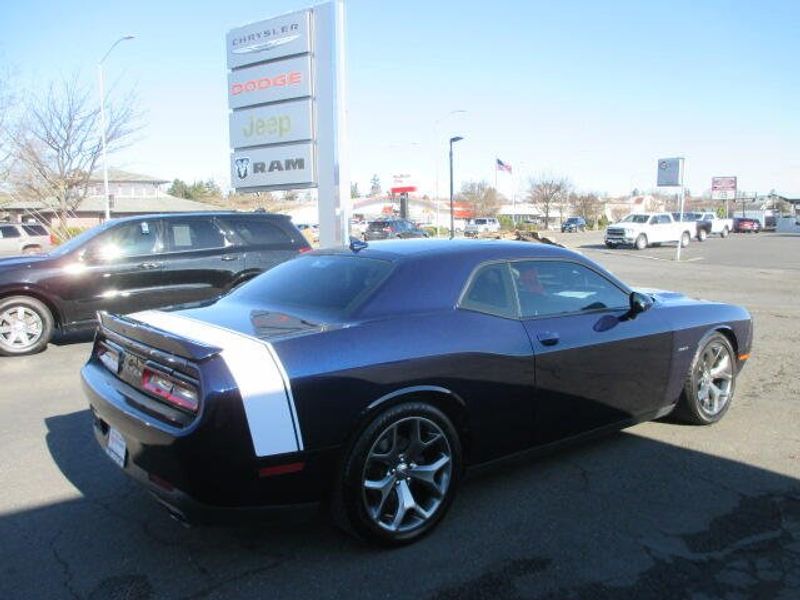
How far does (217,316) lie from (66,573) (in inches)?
54.9

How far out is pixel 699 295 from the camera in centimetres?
1459

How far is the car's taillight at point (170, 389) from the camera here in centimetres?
291

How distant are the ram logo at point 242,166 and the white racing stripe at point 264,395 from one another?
13597 millimetres

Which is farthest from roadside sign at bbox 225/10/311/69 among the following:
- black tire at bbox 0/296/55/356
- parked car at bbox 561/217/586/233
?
parked car at bbox 561/217/586/233

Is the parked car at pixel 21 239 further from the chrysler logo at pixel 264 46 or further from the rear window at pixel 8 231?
the chrysler logo at pixel 264 46

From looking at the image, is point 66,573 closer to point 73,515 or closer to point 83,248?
point 73,515

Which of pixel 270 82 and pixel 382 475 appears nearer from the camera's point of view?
pixel 382 475

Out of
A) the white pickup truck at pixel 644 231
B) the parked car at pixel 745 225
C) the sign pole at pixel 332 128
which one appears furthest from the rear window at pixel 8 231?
the parked car at pixel 745 225

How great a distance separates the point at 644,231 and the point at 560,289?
34.2m

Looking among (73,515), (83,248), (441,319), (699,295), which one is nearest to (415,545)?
(441,319)

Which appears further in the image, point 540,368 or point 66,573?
point 540,368

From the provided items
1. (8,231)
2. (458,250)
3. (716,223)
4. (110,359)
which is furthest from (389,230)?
(110,359)

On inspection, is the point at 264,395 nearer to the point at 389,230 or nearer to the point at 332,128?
the point at 332,128

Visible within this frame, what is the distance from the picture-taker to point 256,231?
9.39 m
